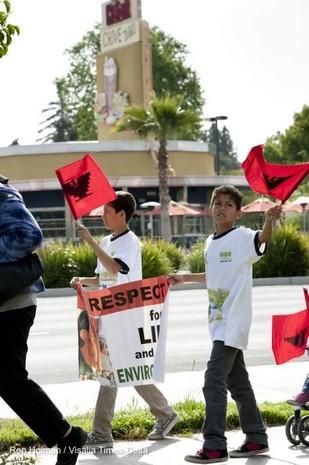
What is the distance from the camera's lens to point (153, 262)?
2294cm

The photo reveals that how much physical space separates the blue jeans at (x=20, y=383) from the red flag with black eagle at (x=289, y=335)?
68.9 inches

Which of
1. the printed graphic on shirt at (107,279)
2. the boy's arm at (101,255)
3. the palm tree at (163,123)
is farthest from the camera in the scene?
the palm tree at (163,123)

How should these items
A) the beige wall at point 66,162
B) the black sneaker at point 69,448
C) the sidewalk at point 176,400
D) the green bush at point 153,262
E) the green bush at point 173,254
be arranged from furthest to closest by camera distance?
the beige wall at point 66,162
the green bush at point 173,254
the green bush at point 153,262
the sidewalk at point 176,400
the black sneaker at point 69,448

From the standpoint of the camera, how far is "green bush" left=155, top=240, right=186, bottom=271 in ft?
83.7

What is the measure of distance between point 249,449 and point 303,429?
409 mm

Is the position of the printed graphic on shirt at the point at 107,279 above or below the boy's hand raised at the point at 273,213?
below

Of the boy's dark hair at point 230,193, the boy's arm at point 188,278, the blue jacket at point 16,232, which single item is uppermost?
the boy's dark hair at point 230,193

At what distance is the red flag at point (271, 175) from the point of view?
5.72 meters

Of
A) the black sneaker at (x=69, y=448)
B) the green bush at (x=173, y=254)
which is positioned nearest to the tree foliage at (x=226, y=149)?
the green bush at (x=173, y=254)

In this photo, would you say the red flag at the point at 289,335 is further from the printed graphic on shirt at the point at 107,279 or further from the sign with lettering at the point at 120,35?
the sign with lettering at the point at 120,35

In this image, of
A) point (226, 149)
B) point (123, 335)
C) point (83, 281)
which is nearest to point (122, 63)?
point (83, 281)

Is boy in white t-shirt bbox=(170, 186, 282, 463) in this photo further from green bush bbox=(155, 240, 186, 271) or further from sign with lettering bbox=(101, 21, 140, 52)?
sign with lettering bbox=(101, 21, 140, 52)

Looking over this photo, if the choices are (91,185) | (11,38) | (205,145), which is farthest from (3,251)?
(205,145)

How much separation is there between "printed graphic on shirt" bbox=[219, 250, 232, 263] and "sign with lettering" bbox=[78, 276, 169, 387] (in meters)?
0.62
